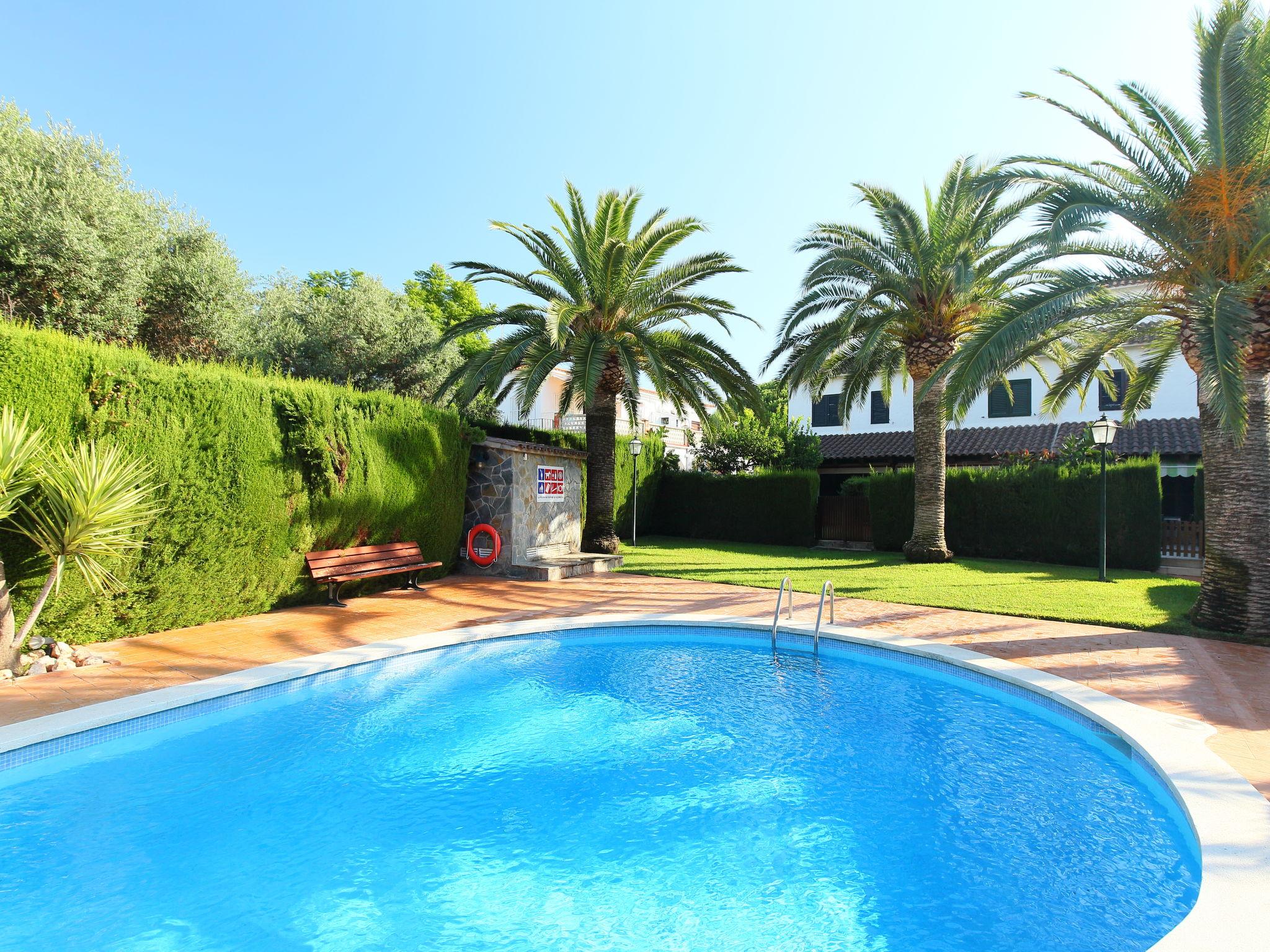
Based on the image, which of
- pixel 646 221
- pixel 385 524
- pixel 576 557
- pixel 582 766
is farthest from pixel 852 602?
pixel 646 221

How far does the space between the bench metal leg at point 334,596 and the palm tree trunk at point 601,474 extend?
7270mm

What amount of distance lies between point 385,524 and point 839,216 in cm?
1317

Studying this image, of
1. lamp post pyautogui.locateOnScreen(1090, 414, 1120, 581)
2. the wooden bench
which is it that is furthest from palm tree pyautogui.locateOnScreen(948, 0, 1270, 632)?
the wooden bench

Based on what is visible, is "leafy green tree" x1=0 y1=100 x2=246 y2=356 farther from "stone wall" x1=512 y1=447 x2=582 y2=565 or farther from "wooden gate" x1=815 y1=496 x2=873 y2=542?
"wooden gate" x1=815 y1=496 x2=873 y2=542

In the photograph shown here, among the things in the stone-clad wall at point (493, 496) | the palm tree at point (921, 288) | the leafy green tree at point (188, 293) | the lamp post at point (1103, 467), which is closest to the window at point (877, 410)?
the palm tree at point (921, 288)

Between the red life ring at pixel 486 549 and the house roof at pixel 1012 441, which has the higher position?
the house roof at pixel 1012 441

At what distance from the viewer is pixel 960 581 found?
45.8 feet

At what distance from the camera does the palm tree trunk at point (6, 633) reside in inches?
247

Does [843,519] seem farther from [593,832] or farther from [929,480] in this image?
[593,832]

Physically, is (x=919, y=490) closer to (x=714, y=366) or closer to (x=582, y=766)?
(x=714, y=366)

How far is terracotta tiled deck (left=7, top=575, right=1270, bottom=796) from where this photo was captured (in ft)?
19.4

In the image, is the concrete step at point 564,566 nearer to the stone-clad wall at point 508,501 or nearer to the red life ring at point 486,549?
the stone-clad wall at point 508,501

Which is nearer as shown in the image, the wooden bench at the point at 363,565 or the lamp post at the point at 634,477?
the wooden bench at the point at 363,565

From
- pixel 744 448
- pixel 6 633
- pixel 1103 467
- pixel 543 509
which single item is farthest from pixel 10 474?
pixel 744 448
